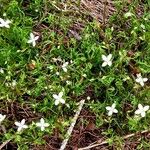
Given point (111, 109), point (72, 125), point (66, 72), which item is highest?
point (66, 72)

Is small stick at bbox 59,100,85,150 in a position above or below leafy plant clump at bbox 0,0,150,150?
below

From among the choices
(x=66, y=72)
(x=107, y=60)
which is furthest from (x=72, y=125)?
(x=107, y=60)

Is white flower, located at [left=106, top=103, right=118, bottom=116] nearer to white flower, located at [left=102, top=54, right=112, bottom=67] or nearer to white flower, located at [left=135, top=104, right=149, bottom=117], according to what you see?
white flower, located at [left=135, top=104, right=149, bottom=117]

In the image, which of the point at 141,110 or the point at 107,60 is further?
the point at 107,60

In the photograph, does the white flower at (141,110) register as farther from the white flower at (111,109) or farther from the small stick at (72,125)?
the small stick at (72,125)

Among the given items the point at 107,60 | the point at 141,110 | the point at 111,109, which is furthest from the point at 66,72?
the point at 141,110

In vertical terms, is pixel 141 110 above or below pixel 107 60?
below

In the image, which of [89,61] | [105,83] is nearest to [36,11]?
[89,61]

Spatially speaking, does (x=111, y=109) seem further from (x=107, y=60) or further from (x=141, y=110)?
(x=107, y=60)

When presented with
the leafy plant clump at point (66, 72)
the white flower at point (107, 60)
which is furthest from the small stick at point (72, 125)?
the white flower at point (107, 60)

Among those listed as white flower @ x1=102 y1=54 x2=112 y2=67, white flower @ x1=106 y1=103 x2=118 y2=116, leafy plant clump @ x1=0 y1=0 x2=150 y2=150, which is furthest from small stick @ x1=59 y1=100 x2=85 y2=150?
white flower @ x1=102 y1=54 x2=112 y2=67

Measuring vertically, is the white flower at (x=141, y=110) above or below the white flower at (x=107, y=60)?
below
